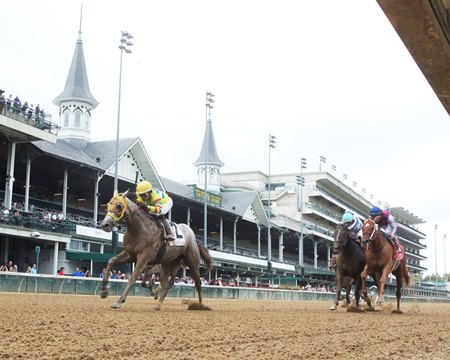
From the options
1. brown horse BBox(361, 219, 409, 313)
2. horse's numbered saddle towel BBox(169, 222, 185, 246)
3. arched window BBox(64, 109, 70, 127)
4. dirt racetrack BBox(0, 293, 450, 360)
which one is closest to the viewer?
dirt racetrack BBox(0, 293, 450, 360)

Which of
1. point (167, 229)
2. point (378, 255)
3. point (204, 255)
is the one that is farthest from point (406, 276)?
point (167, 229)

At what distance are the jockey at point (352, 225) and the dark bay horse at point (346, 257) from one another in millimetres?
101

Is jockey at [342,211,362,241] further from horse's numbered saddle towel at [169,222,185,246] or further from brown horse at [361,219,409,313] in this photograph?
horse's numbered saddle towel at [169,222,185,246]

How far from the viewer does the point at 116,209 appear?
33.8ft

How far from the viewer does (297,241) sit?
7544 cm

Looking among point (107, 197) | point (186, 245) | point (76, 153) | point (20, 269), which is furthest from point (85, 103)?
point (186, 245)

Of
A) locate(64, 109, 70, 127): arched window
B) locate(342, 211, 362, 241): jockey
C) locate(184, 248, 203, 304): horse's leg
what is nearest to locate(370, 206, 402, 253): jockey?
locate(342, 211, 362, 241): jockey

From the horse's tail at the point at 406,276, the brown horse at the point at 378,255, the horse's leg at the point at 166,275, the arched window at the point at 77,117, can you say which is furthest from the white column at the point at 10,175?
the brown horse at the point at 378,255

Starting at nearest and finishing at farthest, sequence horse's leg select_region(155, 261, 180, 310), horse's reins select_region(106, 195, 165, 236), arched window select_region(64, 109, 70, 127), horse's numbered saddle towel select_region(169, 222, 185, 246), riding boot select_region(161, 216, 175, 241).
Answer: horse's reins select_region(106, 195, 165, 236)
riding boot select_region(161, 216, 175, 241)
horse's numbered saddle towel select_region(169, 222, 185, 246)
horse's leg select_region(155, 261, 180, 310)
arched window select_region(64, 109, 70, 127)

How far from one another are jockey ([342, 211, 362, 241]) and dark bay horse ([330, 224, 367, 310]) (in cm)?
10

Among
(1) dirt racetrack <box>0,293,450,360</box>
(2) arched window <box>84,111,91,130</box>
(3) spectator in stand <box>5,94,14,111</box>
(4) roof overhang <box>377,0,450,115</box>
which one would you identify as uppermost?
(2) arched window <box>84,111,91,130</box>

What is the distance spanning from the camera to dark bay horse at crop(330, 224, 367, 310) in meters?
13.3

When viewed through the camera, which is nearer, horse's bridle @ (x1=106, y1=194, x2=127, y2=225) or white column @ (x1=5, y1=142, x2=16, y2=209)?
horse's bridle @ (x1=106, y1=194, x2=127, y2=225)

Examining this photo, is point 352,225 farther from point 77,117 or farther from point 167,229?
point 77,117
